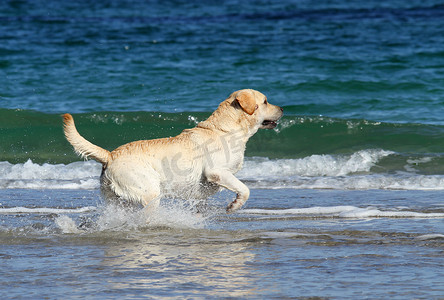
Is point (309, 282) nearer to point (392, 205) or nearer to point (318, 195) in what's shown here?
point (392, 205)

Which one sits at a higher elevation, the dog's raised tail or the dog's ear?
the dog's ear

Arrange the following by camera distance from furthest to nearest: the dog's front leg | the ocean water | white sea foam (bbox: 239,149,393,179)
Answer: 1. white sea foam (bbox: 239,149,393,179)
2. the dog's front leg
3. the ocean water

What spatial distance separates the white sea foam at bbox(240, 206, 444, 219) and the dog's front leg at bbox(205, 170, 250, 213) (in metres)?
0.83

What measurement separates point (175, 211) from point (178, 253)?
1.24 meters

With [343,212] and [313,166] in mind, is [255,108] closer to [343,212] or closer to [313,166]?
[343,212]

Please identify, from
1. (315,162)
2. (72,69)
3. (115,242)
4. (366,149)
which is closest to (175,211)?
(115,242)

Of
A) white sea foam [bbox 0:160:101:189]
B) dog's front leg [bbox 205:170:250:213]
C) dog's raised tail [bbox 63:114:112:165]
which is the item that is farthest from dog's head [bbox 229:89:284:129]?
white sea foam [bbox 0:160:101:189]

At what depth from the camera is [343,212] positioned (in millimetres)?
7020

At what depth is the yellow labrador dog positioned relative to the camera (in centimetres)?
623

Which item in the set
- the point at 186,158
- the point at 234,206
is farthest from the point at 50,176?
the point at 234,206

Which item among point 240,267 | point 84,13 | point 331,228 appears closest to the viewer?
point 240,267

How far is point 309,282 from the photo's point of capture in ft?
14.5

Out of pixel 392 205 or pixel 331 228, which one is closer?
pixel 331 228

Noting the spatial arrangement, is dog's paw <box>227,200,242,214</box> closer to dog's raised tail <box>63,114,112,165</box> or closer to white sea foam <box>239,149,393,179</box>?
A: dog's raised tail <box>63,114,112,165</box>
